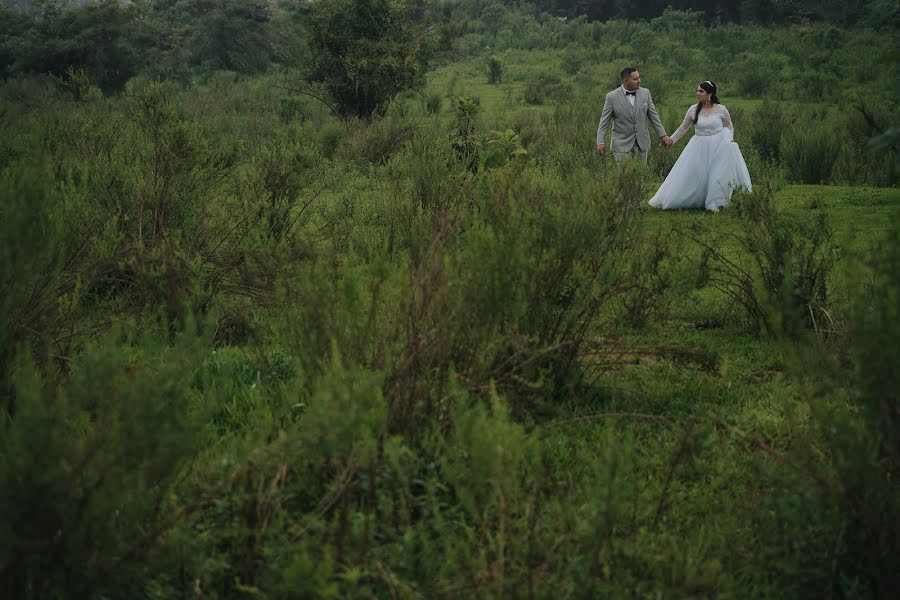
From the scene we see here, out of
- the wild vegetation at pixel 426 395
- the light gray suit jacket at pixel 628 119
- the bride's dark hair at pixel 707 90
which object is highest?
the bride's dark hair at pixel 707 90

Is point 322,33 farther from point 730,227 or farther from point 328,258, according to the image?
point 328,258

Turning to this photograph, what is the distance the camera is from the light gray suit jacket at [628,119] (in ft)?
38.8

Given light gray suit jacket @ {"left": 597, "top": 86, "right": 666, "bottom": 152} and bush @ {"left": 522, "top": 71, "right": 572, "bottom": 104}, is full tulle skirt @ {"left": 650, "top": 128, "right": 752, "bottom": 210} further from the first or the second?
bush @ {"left": 522, "top": 71, "right": 572, "bottom": 104}

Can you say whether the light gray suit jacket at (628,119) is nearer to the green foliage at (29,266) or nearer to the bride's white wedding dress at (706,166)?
the bride's white wedding dress at (706,166)

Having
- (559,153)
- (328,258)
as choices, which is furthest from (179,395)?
(559,153)

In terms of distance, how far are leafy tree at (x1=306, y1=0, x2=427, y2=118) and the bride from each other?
399 inches

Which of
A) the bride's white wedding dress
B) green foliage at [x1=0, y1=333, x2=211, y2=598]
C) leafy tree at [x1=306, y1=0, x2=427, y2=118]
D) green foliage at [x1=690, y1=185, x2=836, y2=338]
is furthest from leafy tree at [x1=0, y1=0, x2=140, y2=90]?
green foliage at [x1=0, y1=333, x2=211, y2=598]

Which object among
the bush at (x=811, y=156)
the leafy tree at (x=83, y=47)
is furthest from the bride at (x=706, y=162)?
the leafy tree at (x=83, y=47)

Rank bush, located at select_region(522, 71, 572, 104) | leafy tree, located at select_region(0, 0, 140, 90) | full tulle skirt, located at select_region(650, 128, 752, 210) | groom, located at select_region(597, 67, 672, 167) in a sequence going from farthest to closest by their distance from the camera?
leafy tree, located at select_region(0, 0, 140, 90), bush, located at select_region(522, 71, 572, 104), groom, located at select_region(597, 67, 672, 167), full tulle skirt, located at select_region(650, 128, 752, 210)

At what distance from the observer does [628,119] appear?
1185 centimetres

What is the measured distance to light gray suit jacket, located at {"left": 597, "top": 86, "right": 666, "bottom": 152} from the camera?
38.8 feet

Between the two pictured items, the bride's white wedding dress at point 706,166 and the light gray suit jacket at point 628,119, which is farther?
the light gray suit jacket at point 628,119

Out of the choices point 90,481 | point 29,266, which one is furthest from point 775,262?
point 90,481

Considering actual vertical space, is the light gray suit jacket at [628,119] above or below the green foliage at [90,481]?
above
